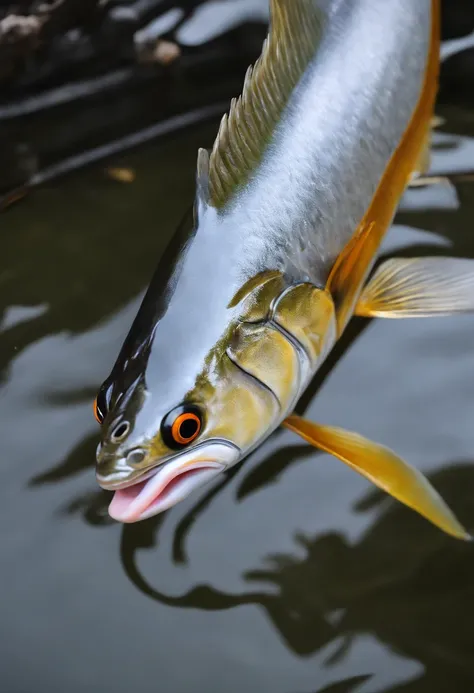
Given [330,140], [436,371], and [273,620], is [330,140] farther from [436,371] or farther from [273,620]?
[273,620]

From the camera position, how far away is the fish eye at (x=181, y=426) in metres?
0.94

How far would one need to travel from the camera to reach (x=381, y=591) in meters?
1.07

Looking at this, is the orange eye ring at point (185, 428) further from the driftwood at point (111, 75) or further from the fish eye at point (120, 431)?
the driftwood at point (111, 75)

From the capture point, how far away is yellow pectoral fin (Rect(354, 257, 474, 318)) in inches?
49.7

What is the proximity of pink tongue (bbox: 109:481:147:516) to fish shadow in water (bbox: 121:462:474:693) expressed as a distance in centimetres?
18

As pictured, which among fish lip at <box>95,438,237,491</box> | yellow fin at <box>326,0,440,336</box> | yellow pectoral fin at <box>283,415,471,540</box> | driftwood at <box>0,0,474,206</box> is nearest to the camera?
fish lip at <box>95,438,237,491</box>

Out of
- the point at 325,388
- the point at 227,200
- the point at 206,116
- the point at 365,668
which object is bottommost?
the point at 365,668

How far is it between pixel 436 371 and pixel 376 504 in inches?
10.8

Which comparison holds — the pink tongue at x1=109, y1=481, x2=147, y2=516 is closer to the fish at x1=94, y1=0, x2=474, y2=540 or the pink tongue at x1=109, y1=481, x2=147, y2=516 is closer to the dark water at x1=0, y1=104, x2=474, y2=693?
the fish at x1=94, y1=0, x2=474, y2=540

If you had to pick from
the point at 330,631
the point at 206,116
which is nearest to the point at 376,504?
the point at 330,631

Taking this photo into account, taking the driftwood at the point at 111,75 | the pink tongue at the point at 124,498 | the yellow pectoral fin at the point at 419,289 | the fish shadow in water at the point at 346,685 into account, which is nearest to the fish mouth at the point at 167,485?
the pink tongue at the point at 124,498

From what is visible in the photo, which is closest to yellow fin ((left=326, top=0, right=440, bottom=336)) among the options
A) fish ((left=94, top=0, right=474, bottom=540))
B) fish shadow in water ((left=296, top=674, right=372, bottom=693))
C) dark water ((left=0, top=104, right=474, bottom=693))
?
fish ((left=94, top=0, right=474, bottom=540))

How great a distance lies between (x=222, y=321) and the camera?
1.01 meters

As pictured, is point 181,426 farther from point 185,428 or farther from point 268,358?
point 268,358
